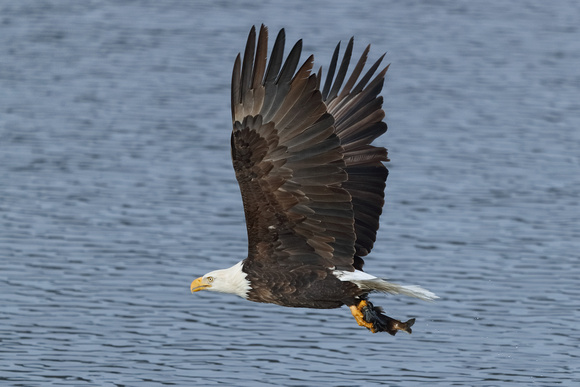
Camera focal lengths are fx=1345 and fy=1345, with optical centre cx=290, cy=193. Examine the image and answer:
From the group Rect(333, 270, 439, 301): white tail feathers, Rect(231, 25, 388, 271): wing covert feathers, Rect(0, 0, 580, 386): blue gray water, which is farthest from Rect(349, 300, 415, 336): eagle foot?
Rect(0, 0, 580, 386): blue gray water

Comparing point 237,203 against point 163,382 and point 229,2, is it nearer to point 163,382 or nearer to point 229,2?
point 163,382

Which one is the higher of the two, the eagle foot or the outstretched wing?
the outstretched wing

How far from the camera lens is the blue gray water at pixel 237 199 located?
9.74 metres

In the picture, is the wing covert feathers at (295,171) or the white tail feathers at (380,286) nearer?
the wing covert feathers at (295,171)

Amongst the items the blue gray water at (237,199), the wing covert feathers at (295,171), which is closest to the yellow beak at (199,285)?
the wing covert feathers at (295,171)

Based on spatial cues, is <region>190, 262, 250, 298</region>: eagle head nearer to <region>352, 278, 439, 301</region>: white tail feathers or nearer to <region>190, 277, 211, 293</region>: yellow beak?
<region>190, 277, 211, 293</region>: yellow beak

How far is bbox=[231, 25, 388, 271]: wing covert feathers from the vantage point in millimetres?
6977

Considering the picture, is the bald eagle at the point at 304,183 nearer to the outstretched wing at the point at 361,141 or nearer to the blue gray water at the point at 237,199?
the outstretched wing at the point at 361,141

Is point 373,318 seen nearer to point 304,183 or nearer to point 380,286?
point 380,286

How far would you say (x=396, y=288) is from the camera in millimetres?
7516

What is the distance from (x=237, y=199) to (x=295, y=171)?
6246mm

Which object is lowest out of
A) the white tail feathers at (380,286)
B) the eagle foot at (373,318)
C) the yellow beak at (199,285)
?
the eagle foot at (373,318)

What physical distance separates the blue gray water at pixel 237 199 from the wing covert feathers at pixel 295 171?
1603 mm

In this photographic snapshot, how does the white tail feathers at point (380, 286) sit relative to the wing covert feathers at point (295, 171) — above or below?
below
